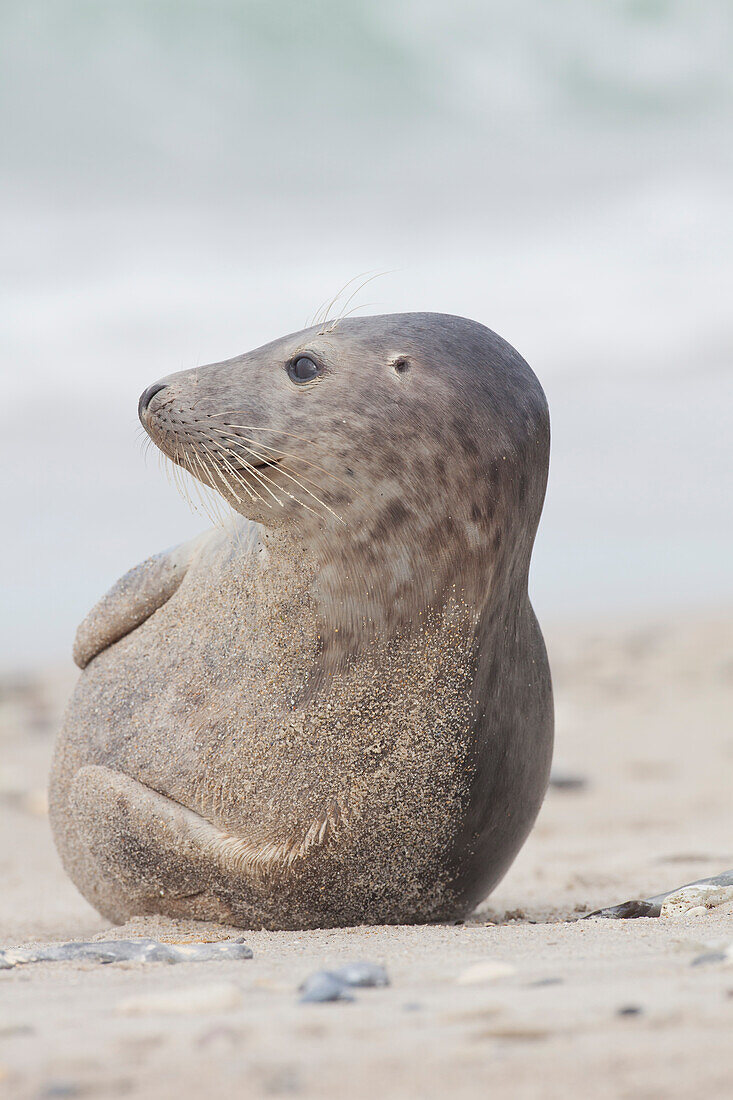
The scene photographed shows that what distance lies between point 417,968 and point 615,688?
508 inches

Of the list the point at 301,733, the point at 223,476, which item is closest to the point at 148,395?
the point at 223,476

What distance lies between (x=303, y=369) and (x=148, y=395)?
1.46ft

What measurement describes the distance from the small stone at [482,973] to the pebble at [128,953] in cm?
63

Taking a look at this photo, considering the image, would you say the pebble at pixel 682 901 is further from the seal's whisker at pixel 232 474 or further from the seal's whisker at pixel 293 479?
the seal's whisker at pixel 232 474

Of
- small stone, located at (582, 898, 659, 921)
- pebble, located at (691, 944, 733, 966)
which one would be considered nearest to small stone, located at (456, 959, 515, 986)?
pebble, located at (691, 944, 733, 966)

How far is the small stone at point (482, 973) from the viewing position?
1.93 m

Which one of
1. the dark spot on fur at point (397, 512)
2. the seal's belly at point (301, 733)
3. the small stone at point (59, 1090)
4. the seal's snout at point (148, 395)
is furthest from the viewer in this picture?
the seal's snout at point (148, 395)

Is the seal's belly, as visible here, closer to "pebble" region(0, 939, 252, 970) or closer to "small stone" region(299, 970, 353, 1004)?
"pebble" region(0, 939, 252, 970)

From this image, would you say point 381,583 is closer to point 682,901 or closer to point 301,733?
point 301,733

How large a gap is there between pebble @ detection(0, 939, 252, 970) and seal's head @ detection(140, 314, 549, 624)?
3.40 ft

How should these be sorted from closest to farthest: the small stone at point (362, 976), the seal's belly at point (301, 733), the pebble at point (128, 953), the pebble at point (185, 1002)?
the pebble at point (185, 1002)
the small stone at point (362, 976)
the pebble at point (128, 953)
the seal's belly at point (301, 733)

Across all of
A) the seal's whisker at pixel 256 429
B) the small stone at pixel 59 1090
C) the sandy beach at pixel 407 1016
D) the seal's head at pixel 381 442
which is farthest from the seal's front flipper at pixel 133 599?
the small stone at pixel 59 1090

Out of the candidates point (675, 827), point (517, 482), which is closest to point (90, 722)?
point (517, 482)

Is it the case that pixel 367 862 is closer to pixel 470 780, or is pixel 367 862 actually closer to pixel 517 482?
pixel 470 780
